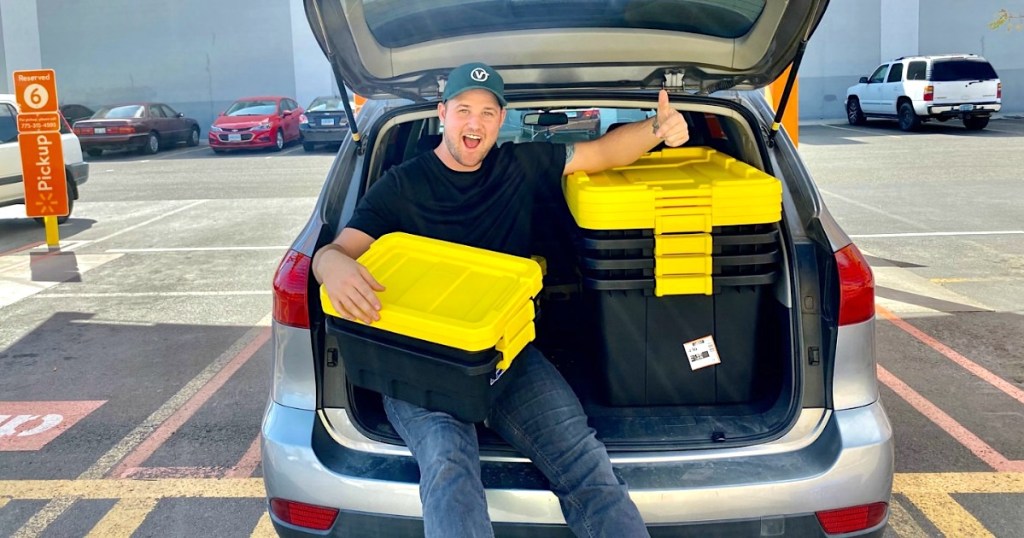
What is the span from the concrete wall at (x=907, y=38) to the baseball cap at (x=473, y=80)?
24555mm

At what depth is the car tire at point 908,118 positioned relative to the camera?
20.9 m

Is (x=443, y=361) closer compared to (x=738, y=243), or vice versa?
(x=443, y=361)

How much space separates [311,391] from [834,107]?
86.2ft

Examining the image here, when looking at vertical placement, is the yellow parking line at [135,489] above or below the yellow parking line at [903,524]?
above

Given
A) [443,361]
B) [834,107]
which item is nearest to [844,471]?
[443,361]

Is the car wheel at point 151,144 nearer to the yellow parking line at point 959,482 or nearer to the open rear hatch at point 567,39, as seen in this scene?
the open rear hatch at point 567,39

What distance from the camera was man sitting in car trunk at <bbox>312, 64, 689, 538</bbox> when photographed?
2.27 meters

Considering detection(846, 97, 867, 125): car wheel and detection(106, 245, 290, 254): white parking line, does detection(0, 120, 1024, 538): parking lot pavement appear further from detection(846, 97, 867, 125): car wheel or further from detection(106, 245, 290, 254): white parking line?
detection(846, 97, 867, 125): car wheel

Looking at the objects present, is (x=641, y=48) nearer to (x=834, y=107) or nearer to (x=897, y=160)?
(x=897, y=160)

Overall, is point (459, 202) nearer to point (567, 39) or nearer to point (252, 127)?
point (567, 39)

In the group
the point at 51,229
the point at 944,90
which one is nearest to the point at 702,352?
the point at 51,229

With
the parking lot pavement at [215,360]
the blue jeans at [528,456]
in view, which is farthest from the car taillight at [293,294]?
the parking lot pavement at [215,360]

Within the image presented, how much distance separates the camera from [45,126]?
9.09 meters

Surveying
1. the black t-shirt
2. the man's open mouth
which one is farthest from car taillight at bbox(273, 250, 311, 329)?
the man's open mouth
